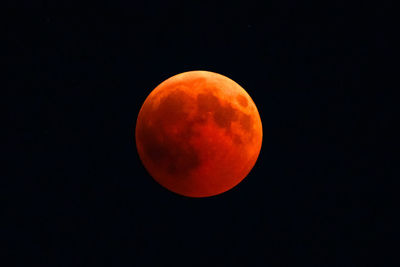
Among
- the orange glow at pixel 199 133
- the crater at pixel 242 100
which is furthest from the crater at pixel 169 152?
the crater at pixel 242 100

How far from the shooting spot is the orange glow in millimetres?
3969

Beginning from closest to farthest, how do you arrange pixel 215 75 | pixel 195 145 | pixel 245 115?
pixel 195 145
pixel 245 115
pixel 215 75

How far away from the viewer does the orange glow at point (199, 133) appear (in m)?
3.97

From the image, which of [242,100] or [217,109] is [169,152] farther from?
[242,100]

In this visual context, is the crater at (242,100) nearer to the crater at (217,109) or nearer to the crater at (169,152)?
the crater at (217,109)

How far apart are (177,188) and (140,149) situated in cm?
91

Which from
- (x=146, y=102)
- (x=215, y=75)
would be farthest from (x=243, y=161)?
(x=146, y=102)

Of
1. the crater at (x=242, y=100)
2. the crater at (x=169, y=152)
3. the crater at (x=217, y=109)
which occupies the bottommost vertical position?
the crater at (x=169, y=152)

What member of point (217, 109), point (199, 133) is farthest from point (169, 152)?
point (217, 109)

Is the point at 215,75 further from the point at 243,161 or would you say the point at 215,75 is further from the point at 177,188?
the point at 177,188

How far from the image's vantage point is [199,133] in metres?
3.94

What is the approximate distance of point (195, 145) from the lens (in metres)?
3.95

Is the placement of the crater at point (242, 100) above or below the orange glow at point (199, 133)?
above

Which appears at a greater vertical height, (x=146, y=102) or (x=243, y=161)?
(x=146, y=102)
